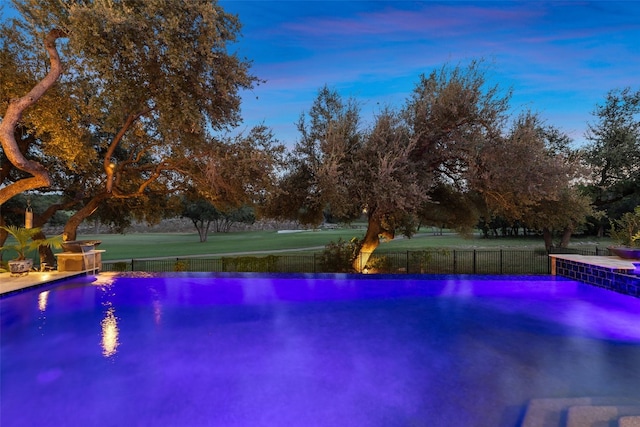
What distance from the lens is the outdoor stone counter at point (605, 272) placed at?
848 cm

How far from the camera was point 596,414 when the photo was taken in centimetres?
364

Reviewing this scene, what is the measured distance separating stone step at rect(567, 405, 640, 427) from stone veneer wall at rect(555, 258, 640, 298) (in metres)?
5.96

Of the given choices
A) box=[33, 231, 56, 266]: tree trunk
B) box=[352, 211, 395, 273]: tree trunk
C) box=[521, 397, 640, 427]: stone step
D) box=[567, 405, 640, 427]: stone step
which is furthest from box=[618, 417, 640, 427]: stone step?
box=[33, 231, 56, 266]: tree trunk

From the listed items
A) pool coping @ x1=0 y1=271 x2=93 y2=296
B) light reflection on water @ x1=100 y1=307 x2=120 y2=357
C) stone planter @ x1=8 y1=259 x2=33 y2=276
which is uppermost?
stone planter @ x1=8 y1=259 x2=33 y2=276

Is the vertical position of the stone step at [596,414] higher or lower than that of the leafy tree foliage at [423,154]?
lower

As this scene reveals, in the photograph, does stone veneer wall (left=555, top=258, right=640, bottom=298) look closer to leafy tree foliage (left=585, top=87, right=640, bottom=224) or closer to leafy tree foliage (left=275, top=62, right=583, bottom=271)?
leafy tree foliage (left=275, top=62, right=583, bottom=271)

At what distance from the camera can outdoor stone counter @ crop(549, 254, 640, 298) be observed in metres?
8.48

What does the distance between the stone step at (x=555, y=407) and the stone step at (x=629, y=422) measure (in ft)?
1.40

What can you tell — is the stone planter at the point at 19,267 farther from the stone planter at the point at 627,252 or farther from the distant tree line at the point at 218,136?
the stone planter at the point at 627,252

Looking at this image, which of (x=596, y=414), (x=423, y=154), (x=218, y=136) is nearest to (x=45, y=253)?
(x=218, y=136)

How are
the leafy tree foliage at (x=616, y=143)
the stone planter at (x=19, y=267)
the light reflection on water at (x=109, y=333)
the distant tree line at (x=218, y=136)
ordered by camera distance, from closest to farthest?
the light reflection on water at (x=109, y=333) → the stone planter at (x=19, y=267) → the distant tree line at (x=218, y=136) → the leafy tree foliage at (x=616, y=143)

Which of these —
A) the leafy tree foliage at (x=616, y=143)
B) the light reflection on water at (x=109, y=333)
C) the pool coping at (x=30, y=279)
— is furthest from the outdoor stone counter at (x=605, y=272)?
the pool coping at (x=30, y=279)

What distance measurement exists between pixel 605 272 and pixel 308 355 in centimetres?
814

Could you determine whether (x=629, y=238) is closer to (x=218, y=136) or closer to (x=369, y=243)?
(x=369, y=243)
